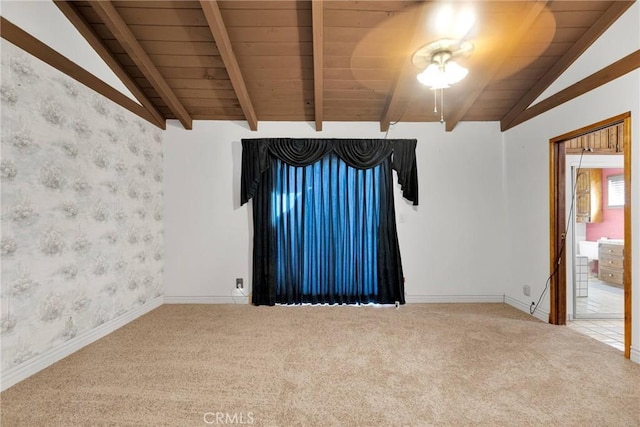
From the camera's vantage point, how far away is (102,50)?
8.33 ft

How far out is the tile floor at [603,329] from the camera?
99.0 inches

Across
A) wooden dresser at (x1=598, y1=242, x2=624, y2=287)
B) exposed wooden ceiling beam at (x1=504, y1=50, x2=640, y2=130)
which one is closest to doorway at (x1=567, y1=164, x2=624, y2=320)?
wooden dresser at (x1=598, y1=242, x2=624, y2=287)

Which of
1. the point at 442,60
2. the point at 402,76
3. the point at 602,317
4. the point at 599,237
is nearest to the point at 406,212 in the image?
the point at 402,76

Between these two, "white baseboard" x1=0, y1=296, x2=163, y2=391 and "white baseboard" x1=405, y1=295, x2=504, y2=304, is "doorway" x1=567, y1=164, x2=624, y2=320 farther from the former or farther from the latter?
"white baseboard" x1=0, y1=296, x2=163, y2=391

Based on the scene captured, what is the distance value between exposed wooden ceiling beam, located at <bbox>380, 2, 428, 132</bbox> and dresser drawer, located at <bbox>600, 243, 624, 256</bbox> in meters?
4.25

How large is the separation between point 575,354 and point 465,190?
2073 mm

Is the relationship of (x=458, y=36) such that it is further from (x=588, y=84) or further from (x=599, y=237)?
(x=599, y=237)

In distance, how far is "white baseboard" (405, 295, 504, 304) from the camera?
3623mm

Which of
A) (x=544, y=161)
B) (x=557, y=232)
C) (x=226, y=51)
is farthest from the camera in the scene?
(x=544, y=161)

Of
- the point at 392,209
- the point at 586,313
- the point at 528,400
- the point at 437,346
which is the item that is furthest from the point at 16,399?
the point at 586,313

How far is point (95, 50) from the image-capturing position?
8.30ft

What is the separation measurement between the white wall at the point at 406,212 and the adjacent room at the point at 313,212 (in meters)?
0.03

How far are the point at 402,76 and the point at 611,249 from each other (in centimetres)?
479

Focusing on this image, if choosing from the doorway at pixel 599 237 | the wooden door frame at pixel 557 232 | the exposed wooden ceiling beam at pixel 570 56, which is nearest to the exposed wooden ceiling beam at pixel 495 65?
the exposed wooden ceiling beam at pixel 570 56
